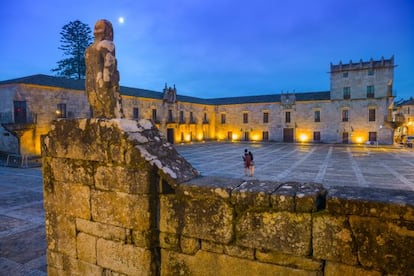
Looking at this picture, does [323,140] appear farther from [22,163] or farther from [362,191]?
[362,191]

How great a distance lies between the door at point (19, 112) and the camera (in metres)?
18.6

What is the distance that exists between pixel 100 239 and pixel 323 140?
36.4 meters

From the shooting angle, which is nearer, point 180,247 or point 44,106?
point 180,247

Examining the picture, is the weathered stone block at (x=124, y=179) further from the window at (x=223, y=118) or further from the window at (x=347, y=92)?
the window at (x=223, y=118)

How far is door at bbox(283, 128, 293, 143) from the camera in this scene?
36844 millimetres

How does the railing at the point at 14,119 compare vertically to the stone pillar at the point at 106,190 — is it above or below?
above

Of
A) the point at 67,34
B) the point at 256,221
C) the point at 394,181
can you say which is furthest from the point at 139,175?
the point at 67,34

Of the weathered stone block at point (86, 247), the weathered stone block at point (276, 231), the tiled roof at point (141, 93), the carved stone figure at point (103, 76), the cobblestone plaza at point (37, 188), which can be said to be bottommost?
the cobblestone plaza at point (37, 188)

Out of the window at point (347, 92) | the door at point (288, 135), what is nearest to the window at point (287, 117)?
the door at point (288, 135)

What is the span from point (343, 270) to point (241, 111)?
128 ft

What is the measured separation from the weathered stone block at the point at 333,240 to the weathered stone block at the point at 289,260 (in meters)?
0.07

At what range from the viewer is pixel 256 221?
6.56 feet

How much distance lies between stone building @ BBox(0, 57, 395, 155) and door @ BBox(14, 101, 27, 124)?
0.06 meters

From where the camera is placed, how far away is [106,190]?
101 inches
